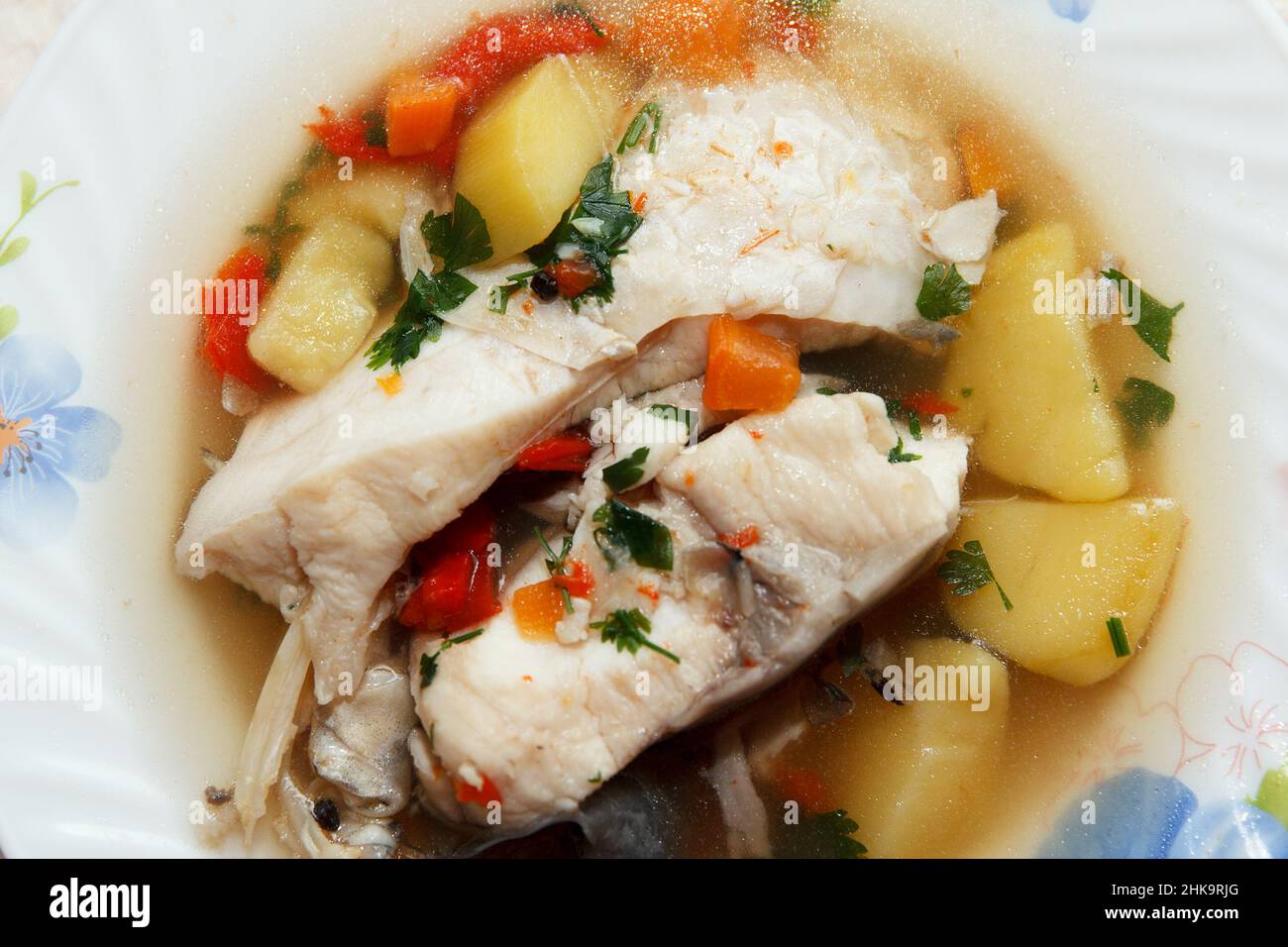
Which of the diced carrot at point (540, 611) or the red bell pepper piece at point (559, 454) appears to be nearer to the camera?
the diced carrot at point (540, 611)

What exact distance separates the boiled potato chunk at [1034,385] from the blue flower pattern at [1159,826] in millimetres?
743

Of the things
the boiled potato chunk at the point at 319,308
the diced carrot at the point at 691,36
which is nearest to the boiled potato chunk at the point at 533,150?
the diced carrot at the point at 691,36

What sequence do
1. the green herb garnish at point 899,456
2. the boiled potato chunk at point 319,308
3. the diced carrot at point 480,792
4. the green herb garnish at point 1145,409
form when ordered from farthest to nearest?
the green herb garnish at point 1145,409
the boiled potato chunk at point 319,308
the green herb garnish at point 899,456
the diced carrot at point 480,792

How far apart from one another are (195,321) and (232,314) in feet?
0.35

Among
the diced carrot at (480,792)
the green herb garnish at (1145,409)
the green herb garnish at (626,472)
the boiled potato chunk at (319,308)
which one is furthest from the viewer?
the green herb garnish at (1145,409)

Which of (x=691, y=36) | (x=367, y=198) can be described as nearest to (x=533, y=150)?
(x=367, y=198)

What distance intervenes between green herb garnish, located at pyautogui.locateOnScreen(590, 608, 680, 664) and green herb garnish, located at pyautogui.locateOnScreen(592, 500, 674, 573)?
0.38ft

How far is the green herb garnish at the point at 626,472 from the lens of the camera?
2.26 m

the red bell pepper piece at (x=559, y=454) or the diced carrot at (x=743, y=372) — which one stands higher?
the diced carrot at (x=743, y=372)

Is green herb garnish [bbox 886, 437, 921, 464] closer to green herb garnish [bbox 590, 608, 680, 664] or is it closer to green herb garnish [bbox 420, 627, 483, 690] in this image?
green herb garnish [bbox 590, 608, 680, 664]

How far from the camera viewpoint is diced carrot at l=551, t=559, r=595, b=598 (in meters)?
2.25

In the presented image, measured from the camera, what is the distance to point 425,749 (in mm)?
2271

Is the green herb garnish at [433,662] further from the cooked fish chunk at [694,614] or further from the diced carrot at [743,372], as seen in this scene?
the diced carrot at [743,372]

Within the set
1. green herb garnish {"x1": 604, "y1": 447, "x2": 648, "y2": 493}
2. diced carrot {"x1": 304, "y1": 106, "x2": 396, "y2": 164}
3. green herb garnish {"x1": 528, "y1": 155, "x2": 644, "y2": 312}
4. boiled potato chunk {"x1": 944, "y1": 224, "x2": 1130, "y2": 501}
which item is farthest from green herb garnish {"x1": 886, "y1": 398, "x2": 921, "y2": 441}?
diced carrot {"x1": 304, "y1": 106, "x2": 396, "y2": 164}
